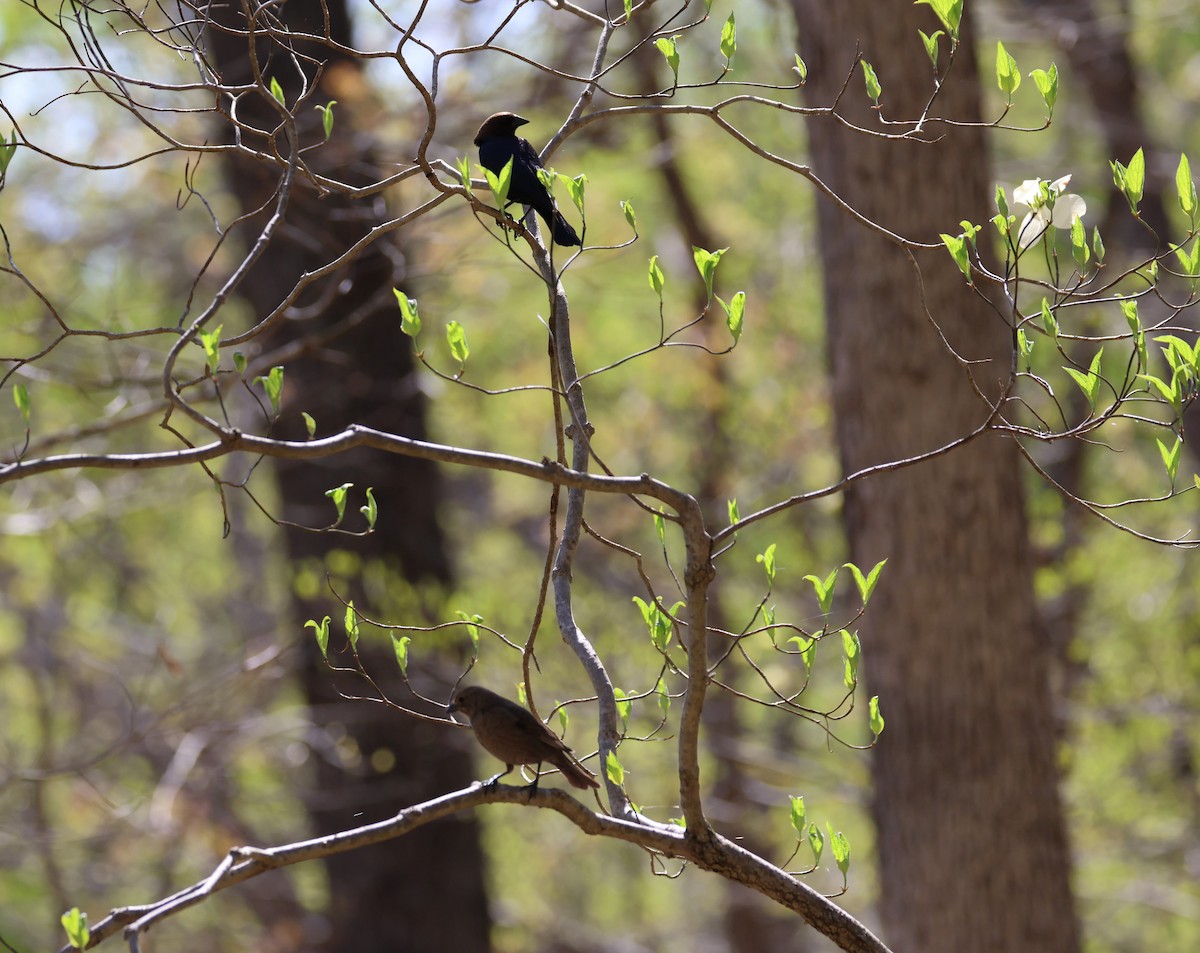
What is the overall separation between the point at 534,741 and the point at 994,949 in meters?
2.74

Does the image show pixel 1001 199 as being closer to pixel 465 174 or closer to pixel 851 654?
pixel 851 654

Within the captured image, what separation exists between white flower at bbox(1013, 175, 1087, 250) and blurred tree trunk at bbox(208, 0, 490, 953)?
4.23 meters

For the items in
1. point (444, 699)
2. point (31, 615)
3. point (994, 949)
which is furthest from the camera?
point (31, 615)

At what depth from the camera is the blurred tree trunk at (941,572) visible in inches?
172

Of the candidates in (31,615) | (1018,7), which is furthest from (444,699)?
(1018,7)

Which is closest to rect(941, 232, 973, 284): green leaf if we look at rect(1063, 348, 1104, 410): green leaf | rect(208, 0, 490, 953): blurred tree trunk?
rect(1063, 348, 1104, 410): green leaf

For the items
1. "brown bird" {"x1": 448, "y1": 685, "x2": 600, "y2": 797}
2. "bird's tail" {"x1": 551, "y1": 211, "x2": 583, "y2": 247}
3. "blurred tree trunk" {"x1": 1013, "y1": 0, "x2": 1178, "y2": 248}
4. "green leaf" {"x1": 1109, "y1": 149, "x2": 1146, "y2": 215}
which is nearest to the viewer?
"green leaf" {"x1": 1109, "y1": 149, "x2": 1146, "y2": 215}

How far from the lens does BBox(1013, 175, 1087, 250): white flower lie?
7.10 ft

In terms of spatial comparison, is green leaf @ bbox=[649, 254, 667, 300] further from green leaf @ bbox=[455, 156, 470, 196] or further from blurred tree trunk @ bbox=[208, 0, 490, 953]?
blurred tree trunk @ bbox=[208, 0, 490, 953]

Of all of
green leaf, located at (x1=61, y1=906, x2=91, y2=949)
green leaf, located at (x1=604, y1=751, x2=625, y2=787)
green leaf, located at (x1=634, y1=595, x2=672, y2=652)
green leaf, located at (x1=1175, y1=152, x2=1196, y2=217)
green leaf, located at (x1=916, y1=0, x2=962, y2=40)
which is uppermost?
green leaf, located at (x1=916, y1=0, x2=962, y2=40)

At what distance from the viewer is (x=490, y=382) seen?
35.4 ft

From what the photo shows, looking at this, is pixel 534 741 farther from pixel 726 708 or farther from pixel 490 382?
pixel 490 382

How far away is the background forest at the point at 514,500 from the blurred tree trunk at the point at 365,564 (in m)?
0.02

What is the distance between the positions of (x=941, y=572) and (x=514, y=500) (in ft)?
25.8
